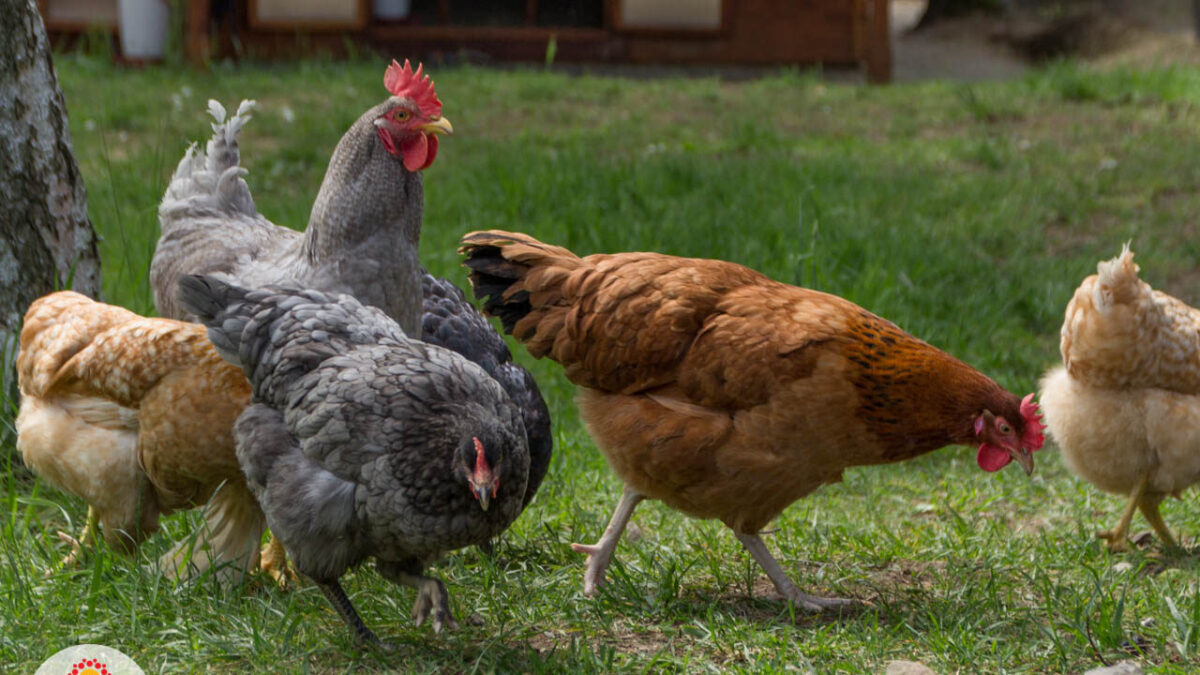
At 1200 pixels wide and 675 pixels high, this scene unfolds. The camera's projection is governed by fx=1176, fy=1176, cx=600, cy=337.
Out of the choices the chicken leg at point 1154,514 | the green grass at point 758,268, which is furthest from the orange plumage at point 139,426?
the chicken leg at point 1154,514

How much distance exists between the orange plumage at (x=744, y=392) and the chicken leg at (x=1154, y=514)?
3.93ft

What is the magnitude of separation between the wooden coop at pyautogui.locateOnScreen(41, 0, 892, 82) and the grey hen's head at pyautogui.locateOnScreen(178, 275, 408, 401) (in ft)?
28.0

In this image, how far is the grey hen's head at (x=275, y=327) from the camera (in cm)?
347

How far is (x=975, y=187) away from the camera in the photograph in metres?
8.62

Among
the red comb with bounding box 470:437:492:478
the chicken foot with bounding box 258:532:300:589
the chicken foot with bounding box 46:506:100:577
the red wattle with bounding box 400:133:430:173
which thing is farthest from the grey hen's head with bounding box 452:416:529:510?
the chicken foot with bounding box 46:506:100:577

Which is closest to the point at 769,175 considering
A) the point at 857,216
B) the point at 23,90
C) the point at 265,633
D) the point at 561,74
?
the point at 857,216

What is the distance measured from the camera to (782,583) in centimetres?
393

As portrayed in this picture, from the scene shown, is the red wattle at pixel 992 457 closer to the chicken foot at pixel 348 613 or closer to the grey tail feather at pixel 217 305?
the chicken foot at pixel 348 613

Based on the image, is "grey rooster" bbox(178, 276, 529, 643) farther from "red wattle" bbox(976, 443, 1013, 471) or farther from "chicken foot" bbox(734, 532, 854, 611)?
"red wattle" bbox(976, 443, 1013, 471)

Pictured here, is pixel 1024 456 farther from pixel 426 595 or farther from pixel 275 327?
pixel 275 327

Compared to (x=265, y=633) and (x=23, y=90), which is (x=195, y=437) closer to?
(x=265, y=633)

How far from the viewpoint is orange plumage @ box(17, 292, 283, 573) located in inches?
144

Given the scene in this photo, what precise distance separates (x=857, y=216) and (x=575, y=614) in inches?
193

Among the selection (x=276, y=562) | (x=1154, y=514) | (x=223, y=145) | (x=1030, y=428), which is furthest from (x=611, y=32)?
(x=1030, y=428)
